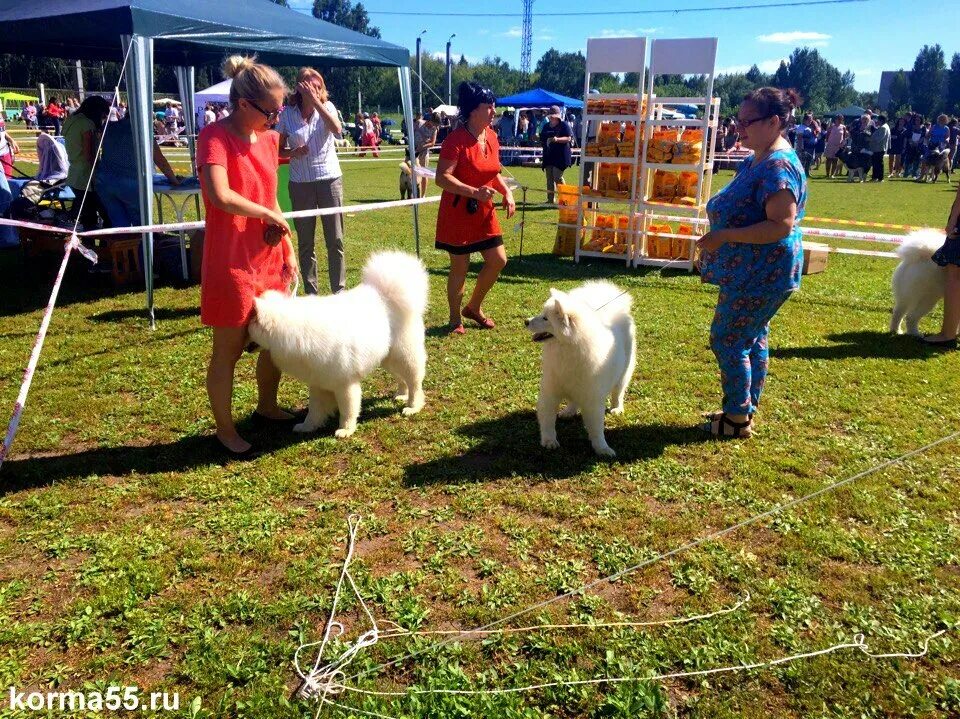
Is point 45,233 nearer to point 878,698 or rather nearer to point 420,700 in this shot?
point 420,700

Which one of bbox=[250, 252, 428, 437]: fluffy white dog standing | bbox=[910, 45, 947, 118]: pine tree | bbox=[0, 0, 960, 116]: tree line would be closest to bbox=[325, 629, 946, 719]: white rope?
bbox=[250, 252, 428, 437]: fluffy white dog standing

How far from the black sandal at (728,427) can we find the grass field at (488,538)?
0.59 feet

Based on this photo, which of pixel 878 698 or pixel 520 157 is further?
pixel 520 157

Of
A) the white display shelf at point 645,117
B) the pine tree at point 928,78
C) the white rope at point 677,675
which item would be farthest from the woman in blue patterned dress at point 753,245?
the pine tree at point 928,78

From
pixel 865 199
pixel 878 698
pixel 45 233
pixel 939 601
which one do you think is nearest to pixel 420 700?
pixel 878 698

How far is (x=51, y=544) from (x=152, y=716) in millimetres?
1330

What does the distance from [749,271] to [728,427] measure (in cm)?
110

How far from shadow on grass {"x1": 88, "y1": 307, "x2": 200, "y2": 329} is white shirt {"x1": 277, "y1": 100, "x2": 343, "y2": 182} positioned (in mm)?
1871

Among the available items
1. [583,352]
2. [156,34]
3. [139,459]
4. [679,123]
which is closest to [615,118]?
[679,123]

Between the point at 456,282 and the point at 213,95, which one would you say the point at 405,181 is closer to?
the point at 456,282

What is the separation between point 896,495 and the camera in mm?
3678

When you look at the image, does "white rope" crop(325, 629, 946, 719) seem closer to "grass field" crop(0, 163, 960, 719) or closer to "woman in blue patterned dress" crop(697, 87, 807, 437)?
"grass field" crop(0, 163, 960, 719)

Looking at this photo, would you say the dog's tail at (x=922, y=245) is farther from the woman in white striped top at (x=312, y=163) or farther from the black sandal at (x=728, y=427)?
the woman in white striped top at (x=312, y=163)

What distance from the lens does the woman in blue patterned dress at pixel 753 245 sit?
11.7 feet
